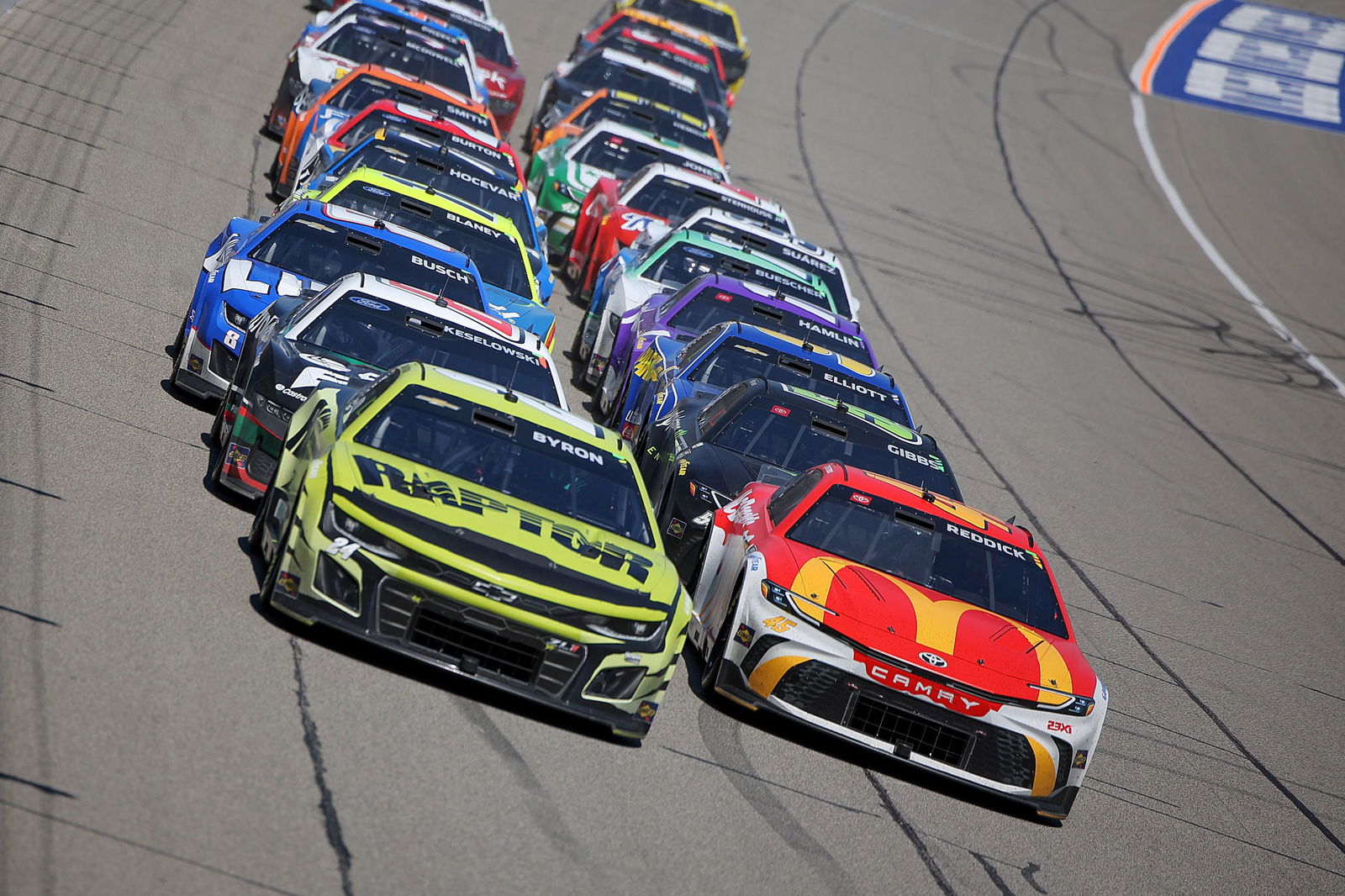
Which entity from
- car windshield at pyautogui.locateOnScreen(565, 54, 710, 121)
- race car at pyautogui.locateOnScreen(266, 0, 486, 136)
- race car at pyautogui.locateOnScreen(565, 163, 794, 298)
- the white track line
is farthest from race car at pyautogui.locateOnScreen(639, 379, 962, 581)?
the white track line

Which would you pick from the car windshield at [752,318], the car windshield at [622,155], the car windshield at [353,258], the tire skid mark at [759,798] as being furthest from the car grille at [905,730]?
the car windshield at [622,155]

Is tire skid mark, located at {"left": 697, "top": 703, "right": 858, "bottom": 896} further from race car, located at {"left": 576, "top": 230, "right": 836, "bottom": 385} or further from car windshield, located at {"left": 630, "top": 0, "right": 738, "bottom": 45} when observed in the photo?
car windshield, located at {"left": 630, "top": 0, "right": 738, "bottom": 45}

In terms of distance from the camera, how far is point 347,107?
18.8 metres

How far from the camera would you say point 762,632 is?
888 centimetres

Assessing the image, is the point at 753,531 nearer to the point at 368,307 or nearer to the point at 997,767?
the point at 997,767

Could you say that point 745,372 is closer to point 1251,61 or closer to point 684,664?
point 684,664

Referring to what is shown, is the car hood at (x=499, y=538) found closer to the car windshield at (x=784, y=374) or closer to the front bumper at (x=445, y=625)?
the front bumper at (x=445, y=625)

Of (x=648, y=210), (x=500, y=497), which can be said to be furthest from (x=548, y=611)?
(x=648, y=210)

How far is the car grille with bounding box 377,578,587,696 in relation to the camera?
776 centimetres

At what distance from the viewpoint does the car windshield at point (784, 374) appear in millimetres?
13203

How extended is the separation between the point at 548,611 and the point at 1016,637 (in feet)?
9.47

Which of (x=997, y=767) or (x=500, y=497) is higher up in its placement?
(x=500, y=497)

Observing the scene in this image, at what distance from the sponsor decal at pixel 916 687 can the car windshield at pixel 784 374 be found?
4564 mm

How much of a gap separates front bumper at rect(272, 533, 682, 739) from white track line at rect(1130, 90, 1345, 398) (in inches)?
748
